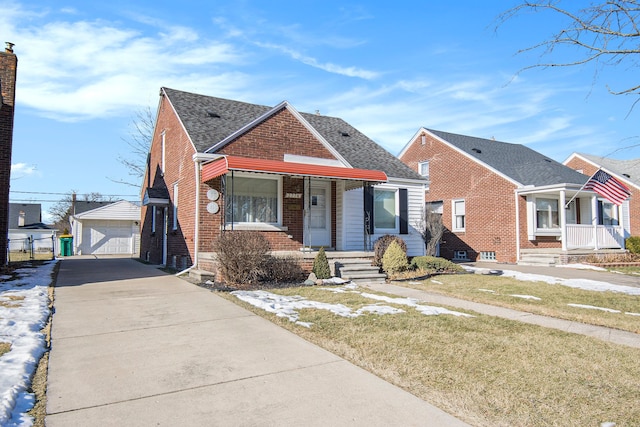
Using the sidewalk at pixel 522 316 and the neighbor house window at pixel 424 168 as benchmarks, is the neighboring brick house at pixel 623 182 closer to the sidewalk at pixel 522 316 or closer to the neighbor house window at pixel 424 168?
the neighbor house window at pixel 424 168

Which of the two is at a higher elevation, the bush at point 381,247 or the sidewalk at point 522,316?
the bush at point 381,247

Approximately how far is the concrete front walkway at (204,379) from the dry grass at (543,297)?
4487mm

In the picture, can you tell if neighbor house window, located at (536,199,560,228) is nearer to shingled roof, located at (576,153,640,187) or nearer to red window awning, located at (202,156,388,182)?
red window awning, located at (202,156,388,182)

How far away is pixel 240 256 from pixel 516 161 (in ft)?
58.6

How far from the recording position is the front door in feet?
43.6

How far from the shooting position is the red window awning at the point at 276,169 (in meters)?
9.95

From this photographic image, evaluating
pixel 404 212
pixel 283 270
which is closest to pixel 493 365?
pixel 283 270

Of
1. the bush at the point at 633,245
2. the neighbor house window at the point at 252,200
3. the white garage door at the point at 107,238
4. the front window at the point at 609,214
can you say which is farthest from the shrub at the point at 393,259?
the white garage door at the point at 107,238

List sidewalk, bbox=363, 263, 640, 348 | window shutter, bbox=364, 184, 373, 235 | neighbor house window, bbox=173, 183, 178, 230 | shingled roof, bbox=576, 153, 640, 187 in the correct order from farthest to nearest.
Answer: shingled roof, bbox=576, 153, 640, 187 → neighbor house window, bbox=173, 183, 178, 230 → window shutter, bbox=364, 184, 373, 235 → sidewalk, bbox=363, 263, 640, 348

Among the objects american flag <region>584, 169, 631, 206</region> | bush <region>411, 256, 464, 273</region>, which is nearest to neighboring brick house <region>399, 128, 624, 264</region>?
american flag <region>584, 169, 631, 206</region>

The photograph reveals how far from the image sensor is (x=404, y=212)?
15289 mm

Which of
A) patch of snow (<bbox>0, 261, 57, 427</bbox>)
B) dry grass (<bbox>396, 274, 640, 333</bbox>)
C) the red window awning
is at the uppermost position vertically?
the red window awning

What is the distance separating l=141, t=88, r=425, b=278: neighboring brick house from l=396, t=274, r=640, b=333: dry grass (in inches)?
117

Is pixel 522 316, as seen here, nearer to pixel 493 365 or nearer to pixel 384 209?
pixel 493 365
